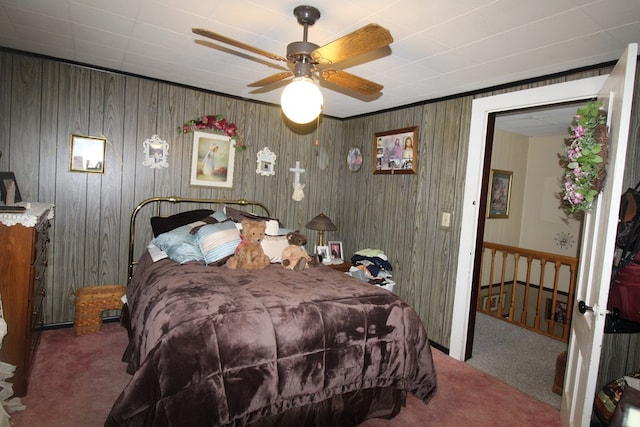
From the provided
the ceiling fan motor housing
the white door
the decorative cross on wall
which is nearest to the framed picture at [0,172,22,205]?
the ceiling fan motor housing

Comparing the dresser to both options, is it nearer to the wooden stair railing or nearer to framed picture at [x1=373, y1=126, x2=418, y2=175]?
framed picture at [x1=373, y1=126, x2=418, y2=175]

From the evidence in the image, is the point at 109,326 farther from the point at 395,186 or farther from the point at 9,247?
the point at 395,186

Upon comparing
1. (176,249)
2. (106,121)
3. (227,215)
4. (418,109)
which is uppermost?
(418,109)

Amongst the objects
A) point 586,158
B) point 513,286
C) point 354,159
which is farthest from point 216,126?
point 513,286

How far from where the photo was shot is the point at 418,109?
379 centimetres

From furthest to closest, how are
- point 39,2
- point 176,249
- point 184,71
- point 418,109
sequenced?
point 418,109, point 184,71, point 176,249, point 39,2

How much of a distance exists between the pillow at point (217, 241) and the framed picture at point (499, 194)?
3.92 metres

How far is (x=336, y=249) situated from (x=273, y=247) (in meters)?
1.42

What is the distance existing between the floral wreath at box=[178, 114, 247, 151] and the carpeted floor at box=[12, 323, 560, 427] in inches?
83.9

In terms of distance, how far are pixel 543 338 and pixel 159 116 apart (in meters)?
4.72

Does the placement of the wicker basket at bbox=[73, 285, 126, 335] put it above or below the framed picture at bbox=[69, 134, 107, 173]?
below

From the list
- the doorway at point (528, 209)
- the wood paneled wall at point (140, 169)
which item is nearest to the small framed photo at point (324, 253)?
the wood paneled wall at point (140, 169)

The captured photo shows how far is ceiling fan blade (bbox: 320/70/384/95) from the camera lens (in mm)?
2270

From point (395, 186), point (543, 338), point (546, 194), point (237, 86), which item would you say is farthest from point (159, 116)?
point (546, 194)
